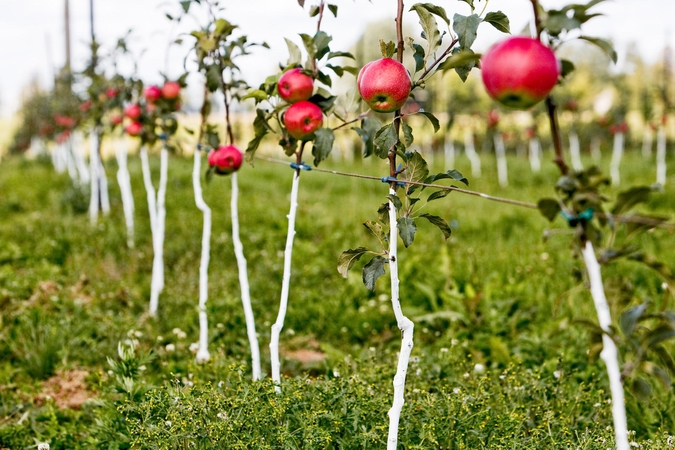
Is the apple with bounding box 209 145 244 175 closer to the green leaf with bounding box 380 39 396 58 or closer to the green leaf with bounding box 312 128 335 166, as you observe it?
the green leaf with bounding box 312 128 335 166

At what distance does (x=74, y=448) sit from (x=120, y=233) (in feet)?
12.0

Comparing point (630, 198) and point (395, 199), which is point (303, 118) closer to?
point (395, 199)

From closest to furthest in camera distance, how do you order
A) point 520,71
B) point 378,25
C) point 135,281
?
1. point 520,71
2. point 135,281
3. point 378,25

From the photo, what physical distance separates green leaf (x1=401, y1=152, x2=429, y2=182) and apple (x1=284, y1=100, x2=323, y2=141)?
0.49 meters

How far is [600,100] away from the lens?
2459 cm

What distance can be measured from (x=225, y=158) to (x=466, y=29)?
1.67 m

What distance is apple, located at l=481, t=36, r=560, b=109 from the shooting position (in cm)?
121

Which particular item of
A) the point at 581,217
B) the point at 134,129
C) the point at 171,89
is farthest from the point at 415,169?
the point at 134,129

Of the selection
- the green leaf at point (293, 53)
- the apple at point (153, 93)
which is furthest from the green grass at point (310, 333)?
the apple at point (153, 93)

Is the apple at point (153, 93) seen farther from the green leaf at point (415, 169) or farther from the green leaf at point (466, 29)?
the green leaf at point (466, 29)

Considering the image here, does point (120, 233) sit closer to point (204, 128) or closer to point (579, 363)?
point (204, 128)

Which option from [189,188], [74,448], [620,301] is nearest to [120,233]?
[189,188]

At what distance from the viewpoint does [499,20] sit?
1.80 m

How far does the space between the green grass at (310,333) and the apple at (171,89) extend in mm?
1521
